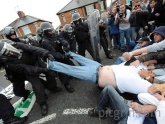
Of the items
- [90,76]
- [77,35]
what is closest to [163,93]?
[90,76]

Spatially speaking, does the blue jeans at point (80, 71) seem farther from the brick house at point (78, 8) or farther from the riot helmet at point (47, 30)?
the brick house at point (78, 8)

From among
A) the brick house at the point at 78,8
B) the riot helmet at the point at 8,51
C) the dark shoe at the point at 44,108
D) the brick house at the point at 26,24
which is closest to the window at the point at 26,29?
the brick house at the point at 26,24

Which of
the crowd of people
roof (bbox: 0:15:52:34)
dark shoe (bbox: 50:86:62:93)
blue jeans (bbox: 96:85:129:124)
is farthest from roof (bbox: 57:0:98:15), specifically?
blue jeans (bbox: 96:85:129:124)

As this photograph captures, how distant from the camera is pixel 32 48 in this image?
303 cm

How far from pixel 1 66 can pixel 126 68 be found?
218cm

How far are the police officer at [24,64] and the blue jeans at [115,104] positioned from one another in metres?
1.19

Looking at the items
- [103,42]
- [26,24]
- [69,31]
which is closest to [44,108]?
[69,31]

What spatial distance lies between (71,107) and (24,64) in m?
1.17

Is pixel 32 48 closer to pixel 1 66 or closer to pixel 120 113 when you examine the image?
pixel 1 66

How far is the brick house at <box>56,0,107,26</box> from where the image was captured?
26875mm

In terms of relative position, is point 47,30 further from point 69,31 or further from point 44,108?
point 44,108

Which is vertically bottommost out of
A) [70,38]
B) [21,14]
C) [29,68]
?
[21,14]

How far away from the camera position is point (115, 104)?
2.06m

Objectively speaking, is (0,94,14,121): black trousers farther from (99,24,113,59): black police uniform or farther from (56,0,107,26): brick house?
(56,0,107,26): brick house
